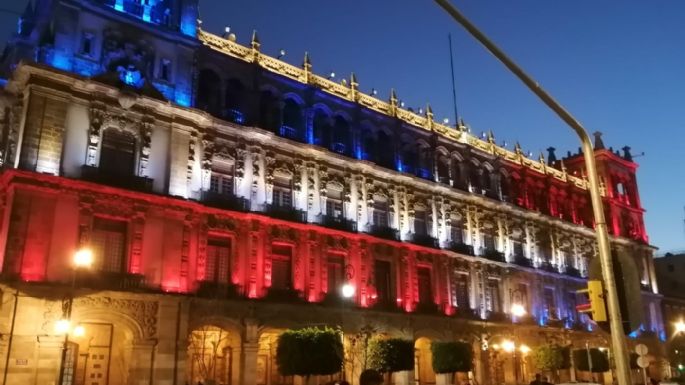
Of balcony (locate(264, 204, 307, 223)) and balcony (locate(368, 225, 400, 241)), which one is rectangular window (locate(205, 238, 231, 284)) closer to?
balcony (locate(264, 204, 307, 223))

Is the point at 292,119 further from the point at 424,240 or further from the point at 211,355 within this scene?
the point at 211,355

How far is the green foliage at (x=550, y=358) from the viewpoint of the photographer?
133ft

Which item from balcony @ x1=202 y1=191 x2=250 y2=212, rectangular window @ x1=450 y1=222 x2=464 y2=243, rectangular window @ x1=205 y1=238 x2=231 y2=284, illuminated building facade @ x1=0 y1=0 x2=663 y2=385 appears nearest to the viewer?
illuminated building facade @ x1=0 y1=0 x2=663 y2=385

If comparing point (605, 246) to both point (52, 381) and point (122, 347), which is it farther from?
point (122, 347)

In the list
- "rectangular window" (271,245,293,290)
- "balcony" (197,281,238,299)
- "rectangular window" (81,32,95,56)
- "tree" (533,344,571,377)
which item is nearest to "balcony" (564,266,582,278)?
"tree" (533,344,571,377)

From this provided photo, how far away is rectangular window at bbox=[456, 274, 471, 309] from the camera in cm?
4441

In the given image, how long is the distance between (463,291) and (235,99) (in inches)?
818

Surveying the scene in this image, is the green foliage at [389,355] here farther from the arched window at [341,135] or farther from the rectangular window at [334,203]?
the arched window at [341,135]

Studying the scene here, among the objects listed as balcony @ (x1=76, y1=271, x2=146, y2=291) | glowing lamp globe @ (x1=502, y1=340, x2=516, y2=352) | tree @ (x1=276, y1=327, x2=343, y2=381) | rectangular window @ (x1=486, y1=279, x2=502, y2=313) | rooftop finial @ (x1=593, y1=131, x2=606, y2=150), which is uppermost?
rooftop finial @ (x1=593, y1=131, x2=606, y2=150)

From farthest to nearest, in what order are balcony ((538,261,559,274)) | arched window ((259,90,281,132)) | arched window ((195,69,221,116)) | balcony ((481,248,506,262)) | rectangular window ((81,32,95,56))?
balcony ((538,261,559,274))
balcony ((481,248,506,262))
arched window ((259,90,281,132))
arched window ((195,69,221,116))
rectangular window ((81,32,95,56))

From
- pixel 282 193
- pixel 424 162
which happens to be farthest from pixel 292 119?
pixel 424 162

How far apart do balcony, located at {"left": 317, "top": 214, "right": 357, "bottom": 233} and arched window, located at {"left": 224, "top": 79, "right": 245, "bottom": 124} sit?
23.4 ft

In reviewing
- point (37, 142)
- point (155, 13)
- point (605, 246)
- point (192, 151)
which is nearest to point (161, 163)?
point (192, 151)

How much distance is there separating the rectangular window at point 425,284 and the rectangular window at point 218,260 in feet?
46.2
